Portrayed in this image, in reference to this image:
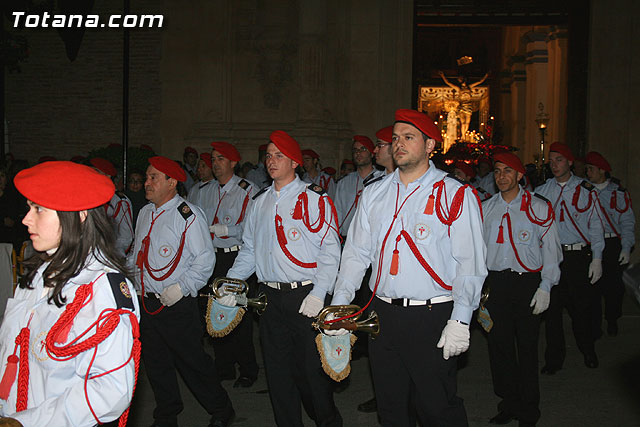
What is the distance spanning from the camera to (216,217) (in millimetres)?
8656

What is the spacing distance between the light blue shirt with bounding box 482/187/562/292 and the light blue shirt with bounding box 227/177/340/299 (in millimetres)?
1731

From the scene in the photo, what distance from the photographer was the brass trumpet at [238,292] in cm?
551

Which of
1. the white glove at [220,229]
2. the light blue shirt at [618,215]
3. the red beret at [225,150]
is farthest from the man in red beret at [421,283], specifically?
the light blue shirt at [618,215]

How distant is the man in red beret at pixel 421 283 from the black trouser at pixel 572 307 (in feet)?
12.4

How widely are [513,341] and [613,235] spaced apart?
5.14m

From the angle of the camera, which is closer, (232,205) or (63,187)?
(63,187)

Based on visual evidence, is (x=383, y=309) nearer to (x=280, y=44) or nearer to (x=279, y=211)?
(x=279, y=211)

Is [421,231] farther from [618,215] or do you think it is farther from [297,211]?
[618,215]

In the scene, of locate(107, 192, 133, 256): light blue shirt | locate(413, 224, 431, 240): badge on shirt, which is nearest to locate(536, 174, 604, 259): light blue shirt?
locate(413, 224, 431, 240): badge on shirt

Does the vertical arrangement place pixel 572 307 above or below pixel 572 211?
below

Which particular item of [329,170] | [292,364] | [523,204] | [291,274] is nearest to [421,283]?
[291,274]

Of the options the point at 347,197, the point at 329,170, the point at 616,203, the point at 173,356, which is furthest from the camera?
the point at 329,170

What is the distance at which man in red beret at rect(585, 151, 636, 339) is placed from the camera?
10328mm

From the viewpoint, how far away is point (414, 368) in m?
4.38
